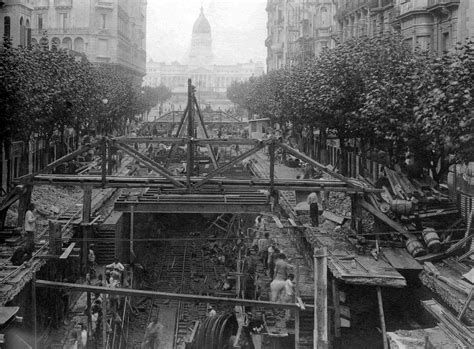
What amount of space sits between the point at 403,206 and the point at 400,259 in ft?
6.68

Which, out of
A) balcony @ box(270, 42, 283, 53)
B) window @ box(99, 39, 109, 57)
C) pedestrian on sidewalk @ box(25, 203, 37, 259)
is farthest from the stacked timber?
balcony @ box(270, 42, 283, 53)

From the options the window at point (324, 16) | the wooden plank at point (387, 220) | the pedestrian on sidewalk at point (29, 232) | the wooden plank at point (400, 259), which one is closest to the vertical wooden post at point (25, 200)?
the pedestrian on sidewalk at point (29, 232)

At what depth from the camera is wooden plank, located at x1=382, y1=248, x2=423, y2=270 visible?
60.1 feet

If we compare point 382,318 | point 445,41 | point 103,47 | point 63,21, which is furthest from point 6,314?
point 103,47

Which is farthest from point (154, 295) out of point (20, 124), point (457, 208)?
point (20, 124)

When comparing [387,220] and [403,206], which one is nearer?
[387,220]

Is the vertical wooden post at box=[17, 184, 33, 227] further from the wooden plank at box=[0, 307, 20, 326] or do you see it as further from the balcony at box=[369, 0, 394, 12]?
the balcony at box=[369, 0, 394, 12]

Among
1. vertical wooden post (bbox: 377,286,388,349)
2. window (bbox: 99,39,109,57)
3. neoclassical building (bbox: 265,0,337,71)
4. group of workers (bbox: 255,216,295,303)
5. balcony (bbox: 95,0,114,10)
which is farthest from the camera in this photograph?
window (bbox: 99,39,109,57)

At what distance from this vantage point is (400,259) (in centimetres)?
1906

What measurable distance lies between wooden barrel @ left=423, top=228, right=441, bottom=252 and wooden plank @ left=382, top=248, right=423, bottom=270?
67 centimetres

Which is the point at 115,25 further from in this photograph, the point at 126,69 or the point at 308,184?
the point at 308,184

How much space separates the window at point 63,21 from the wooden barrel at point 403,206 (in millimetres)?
78824

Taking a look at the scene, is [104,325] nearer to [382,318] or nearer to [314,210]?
[382,318]

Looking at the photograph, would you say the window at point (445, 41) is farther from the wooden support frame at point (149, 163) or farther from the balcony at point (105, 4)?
the balcony at point (105, 4)
